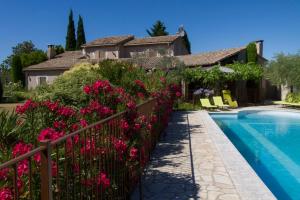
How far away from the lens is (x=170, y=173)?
6.55 metres

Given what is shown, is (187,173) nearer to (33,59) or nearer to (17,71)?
(17,71)

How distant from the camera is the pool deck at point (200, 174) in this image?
5.28 metres

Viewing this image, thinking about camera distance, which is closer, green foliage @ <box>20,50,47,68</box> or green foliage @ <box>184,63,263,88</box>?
green foliage @ <box>184,63,263,88</box>

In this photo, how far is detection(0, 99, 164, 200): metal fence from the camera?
228 cm

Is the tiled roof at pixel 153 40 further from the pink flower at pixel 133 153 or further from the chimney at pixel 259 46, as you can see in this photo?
the pink flower at pixel 133 153

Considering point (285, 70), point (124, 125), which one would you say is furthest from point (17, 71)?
point (124, 125)

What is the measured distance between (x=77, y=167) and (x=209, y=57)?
27.7m

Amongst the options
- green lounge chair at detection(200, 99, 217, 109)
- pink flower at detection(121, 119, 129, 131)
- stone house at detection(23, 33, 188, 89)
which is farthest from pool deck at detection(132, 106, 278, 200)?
stone house at detection(23, 33, 188, 89)

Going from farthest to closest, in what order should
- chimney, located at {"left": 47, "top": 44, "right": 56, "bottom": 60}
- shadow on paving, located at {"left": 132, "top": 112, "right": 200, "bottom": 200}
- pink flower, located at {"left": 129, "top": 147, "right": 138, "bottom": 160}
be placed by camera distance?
Answer: 1. chimney, located at {"left": 47, "top": 44, "right": 56, "bottom": 60}
2. shadow on paving, located at {"left": 132, "top": 112, "right": 200, "bottom": 200}
3. pink flower, located at {"left": 129, "top": 147, "right": 138, "bottom": 160}

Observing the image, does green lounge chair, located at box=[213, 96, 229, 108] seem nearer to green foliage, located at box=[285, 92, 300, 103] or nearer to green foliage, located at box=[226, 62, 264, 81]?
green foliage, located at box=[226, 62, 264, 81]

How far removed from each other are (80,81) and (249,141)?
771cm

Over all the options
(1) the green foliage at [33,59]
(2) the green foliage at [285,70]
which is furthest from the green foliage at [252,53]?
(1) the green foliage at [33,59]

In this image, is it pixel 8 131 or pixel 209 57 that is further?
pixel 209 57

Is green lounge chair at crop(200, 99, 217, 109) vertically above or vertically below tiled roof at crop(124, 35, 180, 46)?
below
